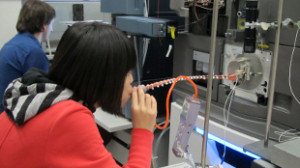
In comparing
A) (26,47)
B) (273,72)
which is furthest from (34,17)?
(273,72)

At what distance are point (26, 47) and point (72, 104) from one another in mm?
1262

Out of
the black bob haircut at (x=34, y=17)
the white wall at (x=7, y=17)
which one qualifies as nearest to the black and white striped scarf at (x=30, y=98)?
the black bob haircut at (x=34, y=17)

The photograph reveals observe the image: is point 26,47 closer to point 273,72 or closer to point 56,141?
point 56,141

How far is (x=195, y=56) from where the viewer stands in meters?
1.57

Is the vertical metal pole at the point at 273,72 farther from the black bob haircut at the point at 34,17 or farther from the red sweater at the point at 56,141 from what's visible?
the black bob haircut at the point at 34,17

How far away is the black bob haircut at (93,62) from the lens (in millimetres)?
831

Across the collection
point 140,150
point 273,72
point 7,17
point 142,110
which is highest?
point 7,17

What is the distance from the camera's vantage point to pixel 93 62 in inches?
32.6

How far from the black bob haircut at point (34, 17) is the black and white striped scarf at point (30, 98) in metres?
1.27

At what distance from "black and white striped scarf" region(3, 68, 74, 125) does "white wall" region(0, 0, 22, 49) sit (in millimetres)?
2188

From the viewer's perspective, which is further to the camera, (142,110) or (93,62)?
(142,110)

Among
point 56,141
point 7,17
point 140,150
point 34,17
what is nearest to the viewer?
point 56,141

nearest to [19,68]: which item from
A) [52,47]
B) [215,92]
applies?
[52,47]

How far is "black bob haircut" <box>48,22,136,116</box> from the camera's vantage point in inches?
32.7
